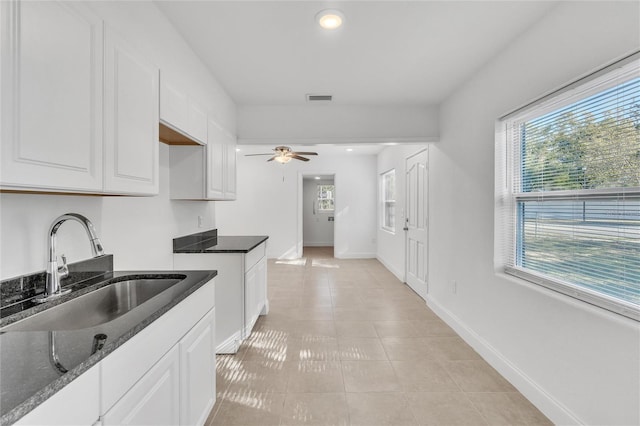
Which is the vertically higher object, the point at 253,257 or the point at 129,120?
the point at 129,120

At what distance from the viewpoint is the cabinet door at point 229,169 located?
3.20 m

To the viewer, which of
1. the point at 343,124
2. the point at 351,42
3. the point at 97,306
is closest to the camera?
the point at 97,306

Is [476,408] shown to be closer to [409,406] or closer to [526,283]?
[409,406]

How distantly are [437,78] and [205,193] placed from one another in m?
2.45

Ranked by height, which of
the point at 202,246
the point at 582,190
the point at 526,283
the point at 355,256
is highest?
the point at 582,190

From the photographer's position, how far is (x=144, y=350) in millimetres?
1109

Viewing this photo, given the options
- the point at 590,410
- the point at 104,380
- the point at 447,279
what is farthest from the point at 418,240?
the point at 104,380

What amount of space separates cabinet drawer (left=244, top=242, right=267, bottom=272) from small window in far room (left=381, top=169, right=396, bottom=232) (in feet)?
10.9

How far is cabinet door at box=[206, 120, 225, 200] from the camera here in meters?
2.69

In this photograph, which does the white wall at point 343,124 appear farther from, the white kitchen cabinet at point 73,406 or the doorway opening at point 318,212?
the doorway opening at point 318,212

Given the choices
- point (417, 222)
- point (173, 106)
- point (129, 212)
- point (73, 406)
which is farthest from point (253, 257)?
point (417, 222)

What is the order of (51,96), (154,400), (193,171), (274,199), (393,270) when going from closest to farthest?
(51,96)
(154,400)
(193,171)
(393,270)
(274,199)

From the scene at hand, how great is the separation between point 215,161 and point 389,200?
172 inches

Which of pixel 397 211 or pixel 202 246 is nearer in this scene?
pixel 202 246
